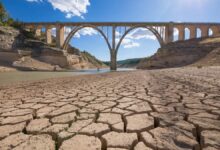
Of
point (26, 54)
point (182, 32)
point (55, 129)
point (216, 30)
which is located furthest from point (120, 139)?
point (216, 30)

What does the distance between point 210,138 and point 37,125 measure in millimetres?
1710

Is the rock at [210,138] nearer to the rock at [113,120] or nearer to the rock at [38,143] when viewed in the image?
the rock at [113,120]

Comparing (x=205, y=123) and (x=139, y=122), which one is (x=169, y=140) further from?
(x=205, y=123)

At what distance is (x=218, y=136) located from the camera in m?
1.39

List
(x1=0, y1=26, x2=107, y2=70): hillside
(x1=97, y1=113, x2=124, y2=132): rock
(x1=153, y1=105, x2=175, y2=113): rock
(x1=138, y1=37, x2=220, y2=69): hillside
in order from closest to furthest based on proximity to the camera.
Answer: (x1=97, y1=113, x2=124, y2=132): rock, (x1=153, y1=105, x2=175, y2=113): rock, (x1=138, y1=37, x2=220, y2=69): hillside, (x1=0, y1=26, x2=107, y2=70): hillside

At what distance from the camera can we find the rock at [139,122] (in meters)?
1.60

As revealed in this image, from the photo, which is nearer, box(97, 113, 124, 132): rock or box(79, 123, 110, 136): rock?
box(79, 123, 110, 136): rock

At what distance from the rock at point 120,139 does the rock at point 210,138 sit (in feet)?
1.81

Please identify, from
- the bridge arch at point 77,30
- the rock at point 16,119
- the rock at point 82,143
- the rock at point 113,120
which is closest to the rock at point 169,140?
the rock at point 113,120

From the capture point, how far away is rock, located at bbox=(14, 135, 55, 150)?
4.29 ft

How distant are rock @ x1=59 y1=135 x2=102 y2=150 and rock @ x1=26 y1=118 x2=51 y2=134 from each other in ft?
1.47

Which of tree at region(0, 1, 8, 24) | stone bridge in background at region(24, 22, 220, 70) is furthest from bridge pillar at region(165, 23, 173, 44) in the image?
tree at region(0, 1, 8, 24)

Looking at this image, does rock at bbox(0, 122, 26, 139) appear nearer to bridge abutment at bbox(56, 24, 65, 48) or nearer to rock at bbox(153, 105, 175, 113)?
rock at bbox(153, 105, 175, 113)

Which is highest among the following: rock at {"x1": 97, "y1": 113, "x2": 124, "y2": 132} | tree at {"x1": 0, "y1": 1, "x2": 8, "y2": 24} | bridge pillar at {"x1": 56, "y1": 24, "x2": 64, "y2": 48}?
tree at {"x1": 0, "y1": 1, "x2": 8, "y2": 24}
